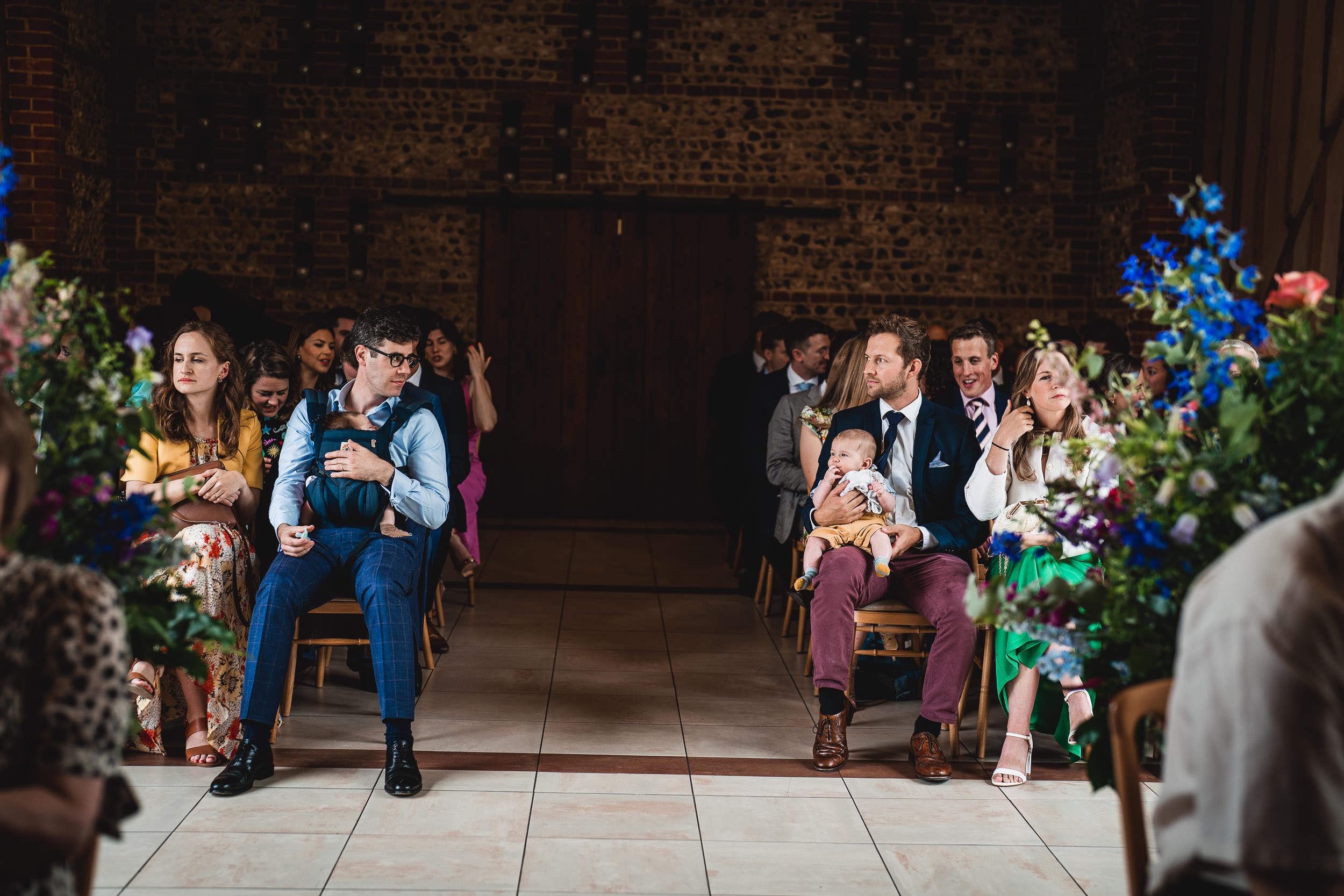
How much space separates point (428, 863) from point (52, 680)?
1565mm

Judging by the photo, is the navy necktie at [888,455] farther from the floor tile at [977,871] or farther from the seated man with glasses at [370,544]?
the seated man with glasses at [370,544]

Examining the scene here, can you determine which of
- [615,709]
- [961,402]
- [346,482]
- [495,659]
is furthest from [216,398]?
[961,402]

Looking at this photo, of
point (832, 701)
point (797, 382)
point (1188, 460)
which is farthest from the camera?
point (797, 382)

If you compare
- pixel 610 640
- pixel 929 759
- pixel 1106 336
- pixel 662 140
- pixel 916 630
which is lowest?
pixel 610 640

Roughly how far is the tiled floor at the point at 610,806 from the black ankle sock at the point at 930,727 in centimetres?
14

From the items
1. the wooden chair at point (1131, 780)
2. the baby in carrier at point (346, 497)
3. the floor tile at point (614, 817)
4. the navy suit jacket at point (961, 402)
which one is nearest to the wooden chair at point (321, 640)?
the baby in carrier at point (346, 497)

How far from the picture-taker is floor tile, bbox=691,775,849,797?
3277 mm

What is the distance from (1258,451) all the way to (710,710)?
251 cm

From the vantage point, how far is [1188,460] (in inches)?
72.5

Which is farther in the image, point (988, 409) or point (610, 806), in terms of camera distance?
point (988, 409)

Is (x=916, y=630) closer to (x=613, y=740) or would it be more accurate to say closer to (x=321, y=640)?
(x=613, y=740)

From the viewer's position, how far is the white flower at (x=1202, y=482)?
177 cm

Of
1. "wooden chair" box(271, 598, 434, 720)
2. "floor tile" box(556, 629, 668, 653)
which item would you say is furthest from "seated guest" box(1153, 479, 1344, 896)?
"floor tile" box(556, 629, 668, 653)

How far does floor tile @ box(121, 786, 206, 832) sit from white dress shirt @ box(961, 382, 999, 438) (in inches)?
122
